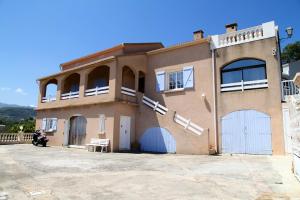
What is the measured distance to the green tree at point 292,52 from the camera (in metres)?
35.1

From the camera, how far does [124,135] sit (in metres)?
16.2

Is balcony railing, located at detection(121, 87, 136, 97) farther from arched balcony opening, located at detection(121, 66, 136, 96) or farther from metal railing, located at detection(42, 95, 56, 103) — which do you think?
metal railing, located at detection(42, 95, 56, 103)

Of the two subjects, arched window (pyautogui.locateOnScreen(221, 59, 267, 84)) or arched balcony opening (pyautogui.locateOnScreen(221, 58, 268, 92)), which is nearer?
arched balcony opening (pyautogui.locateOnScreen(221, 58, 268, 92))

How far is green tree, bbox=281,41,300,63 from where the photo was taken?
35125mm

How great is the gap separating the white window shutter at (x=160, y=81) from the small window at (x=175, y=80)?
43 centimetres

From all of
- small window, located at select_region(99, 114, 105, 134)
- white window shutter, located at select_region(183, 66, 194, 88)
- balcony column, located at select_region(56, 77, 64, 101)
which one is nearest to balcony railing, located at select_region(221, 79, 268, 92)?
white window shutter, located at select_region(183, 66, 194, 88)

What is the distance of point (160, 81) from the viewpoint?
17.1 m

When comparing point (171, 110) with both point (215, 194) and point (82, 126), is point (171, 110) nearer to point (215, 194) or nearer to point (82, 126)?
point (82, 126)

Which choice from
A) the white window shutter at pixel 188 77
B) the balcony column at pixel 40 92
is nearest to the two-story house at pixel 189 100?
the white window shutter at pixel 188 77

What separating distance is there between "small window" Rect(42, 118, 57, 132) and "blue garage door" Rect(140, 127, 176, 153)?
8010 mm

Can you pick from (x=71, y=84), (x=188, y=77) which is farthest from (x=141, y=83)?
(x=71, y=84)

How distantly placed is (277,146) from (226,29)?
8054 mm

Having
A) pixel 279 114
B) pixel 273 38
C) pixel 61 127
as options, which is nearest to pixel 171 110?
pixel 279 114

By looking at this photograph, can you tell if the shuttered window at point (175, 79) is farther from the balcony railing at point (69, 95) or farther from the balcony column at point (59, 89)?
the balcony column at point (59, 89)
